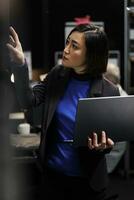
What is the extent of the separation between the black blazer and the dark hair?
0.06 meters

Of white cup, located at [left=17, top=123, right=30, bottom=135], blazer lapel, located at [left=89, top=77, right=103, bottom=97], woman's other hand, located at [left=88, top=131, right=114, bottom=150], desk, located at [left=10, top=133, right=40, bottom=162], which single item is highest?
blazer lapel, located at [left=89, top=77, right=103, bottom=97]

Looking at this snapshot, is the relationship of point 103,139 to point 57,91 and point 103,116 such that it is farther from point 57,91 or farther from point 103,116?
point 57,91

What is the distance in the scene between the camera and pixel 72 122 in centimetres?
174

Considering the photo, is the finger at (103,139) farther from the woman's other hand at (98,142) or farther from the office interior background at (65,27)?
the office interior background at (65,27)

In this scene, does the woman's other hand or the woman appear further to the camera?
the woman

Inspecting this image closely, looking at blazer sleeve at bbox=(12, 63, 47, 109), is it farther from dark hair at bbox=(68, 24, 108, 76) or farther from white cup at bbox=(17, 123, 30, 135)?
white cup at bbox=(17, 123, 30, 135)

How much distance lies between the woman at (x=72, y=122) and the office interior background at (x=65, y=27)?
2.30 meters

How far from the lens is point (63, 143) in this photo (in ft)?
5.71

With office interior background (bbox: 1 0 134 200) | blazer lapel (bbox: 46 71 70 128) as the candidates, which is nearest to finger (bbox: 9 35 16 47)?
blazer lapel (bbox: 46 71 70 128)

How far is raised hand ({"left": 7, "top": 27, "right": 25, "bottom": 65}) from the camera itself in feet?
5.06

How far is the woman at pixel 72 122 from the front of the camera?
1.74m

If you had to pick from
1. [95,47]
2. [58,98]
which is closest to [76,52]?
[95,47]

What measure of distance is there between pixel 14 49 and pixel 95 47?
0.33m

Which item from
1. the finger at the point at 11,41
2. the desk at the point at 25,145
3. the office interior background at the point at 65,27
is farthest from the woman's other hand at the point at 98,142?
the office interior background at the point at 65,27
